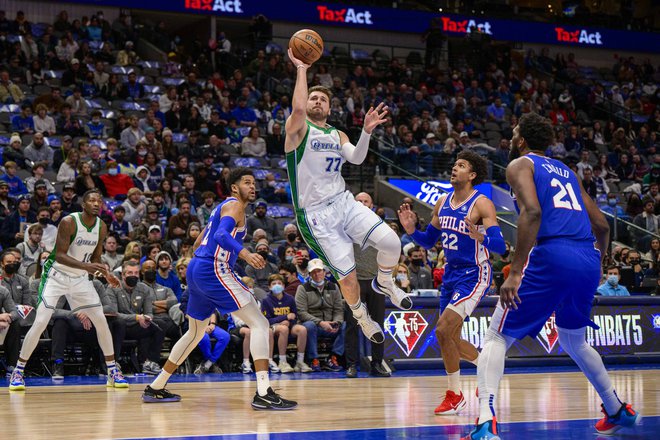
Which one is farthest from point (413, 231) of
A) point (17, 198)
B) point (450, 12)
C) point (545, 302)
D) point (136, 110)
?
point (450, 12)

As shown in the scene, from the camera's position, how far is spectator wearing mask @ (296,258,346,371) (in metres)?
12.4

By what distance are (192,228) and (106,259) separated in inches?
55.8

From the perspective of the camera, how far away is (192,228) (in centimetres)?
1350

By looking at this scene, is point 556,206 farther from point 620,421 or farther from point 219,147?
point 219,147

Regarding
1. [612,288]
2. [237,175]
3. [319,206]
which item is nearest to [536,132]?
[319,206]

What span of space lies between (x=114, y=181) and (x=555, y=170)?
10981 mm

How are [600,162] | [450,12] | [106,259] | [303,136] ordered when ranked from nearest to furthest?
1. [303,136]
2. [106,259]
3. [600,162]
4. [450,12]

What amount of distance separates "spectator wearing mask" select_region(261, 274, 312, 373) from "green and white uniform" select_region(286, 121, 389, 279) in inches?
185

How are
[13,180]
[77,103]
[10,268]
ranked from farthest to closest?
[77,103], [13,180], [10,268]

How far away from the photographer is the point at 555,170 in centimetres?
598

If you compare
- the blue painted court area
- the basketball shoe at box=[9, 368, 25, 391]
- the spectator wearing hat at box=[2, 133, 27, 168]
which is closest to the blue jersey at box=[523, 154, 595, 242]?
the blue painted court area

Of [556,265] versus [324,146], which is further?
[324,146]

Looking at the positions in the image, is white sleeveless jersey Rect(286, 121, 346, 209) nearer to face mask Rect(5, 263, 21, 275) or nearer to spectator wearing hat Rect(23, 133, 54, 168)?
face mask Rect(5, 263, 21, 275)

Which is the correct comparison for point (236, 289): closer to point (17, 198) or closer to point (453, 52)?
point (17, 198)
